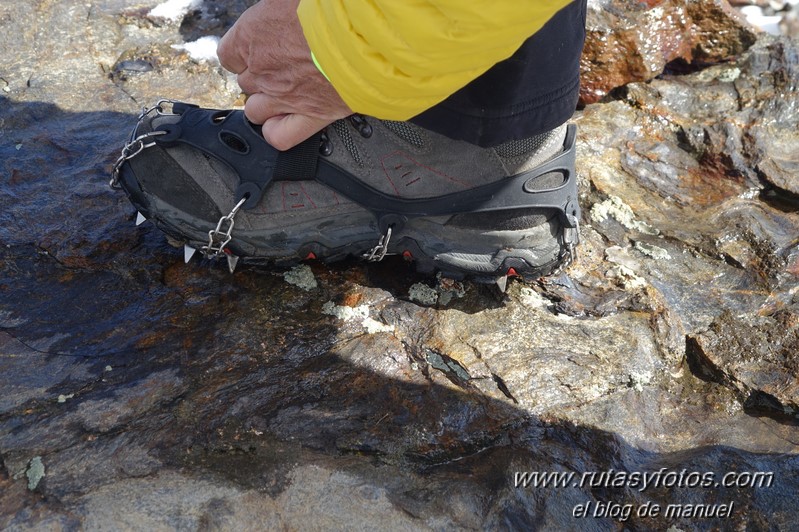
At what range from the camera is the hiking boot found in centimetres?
213

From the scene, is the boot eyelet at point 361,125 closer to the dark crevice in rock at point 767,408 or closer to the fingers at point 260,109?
the fingers at point 260,109

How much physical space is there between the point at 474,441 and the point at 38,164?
212 centimetres

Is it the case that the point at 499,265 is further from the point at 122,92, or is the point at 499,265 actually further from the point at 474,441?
the point at 122,92

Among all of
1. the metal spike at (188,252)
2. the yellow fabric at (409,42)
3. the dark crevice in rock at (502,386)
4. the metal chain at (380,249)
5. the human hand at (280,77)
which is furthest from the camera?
the metal spike at (188,252)

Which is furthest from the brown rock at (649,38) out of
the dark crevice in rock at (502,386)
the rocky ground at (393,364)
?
the dark crevice in rock at (502,386)

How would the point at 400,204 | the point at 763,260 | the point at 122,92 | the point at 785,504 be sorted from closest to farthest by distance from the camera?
the point at 785,504, the point at 400,204, the point at 763,260, the point at 122,92

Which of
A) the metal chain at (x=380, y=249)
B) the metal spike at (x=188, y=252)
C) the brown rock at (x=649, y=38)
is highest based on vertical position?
the brown rock at (x=649, y=38)

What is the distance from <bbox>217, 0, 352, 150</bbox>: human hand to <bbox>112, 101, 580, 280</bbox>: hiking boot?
0.08 meters

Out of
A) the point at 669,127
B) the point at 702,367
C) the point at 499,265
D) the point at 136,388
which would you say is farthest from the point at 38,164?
the point at 669,127

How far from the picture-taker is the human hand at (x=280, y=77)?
76.2 inches

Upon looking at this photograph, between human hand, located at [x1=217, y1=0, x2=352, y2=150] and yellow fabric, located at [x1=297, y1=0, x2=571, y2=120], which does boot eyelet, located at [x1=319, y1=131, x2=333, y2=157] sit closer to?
human hand, located at [x1=217, y1=0, x2=352, y2=150]

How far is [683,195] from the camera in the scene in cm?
307

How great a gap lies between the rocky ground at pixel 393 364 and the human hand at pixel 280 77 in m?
0.56

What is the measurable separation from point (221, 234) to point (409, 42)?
110cm
